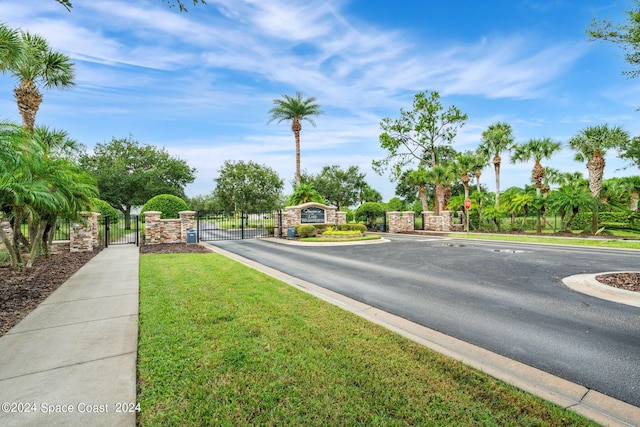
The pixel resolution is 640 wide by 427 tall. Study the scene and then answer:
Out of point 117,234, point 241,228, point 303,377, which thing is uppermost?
point 241,228

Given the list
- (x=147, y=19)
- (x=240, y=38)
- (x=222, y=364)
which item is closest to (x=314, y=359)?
(x=222, y=364)

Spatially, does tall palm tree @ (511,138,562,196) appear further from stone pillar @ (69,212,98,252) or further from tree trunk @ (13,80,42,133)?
tree trunk @ (13,80,42,133)

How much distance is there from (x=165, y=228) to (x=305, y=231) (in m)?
8.17

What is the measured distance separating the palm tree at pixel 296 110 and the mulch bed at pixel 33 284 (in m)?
22.0

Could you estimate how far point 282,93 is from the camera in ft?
97.8

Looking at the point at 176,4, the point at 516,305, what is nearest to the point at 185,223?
the point at 176,4

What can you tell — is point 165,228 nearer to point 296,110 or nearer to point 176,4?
point 176,4

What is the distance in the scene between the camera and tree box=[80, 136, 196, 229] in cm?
2988

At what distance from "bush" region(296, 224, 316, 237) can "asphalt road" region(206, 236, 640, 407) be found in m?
8.51

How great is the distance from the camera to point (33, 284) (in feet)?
22.6

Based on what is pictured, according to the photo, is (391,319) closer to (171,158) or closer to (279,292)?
(279,292)

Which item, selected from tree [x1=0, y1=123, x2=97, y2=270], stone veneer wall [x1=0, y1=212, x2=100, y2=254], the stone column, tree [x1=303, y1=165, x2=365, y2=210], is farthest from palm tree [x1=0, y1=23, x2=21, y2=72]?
tree [x1=303, y1=165, x2=365, y2=210]

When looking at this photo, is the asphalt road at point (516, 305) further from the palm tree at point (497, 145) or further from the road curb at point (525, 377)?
the palm tree at point (497, 145)

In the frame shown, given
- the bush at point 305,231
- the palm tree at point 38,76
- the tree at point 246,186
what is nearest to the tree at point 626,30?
the bush at point 305,231
